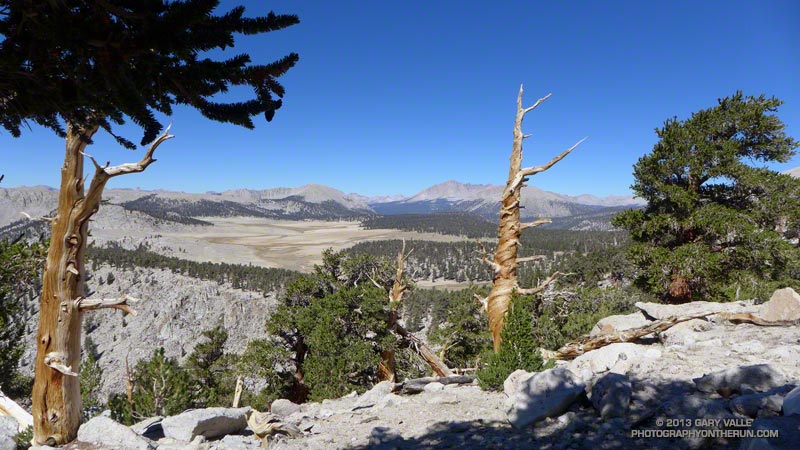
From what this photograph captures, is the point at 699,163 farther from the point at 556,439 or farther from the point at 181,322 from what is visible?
the point at 181,322

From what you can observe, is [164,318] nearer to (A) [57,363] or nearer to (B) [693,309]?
(A) [57,363]

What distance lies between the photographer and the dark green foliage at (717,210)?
566 inches

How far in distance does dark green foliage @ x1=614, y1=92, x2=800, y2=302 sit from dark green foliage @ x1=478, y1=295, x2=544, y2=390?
354 inches

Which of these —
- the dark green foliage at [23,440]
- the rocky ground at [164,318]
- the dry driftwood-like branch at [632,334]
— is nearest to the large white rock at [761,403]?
the dry driftwood-like branch at [632,334]

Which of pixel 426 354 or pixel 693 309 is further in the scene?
pixel 426 354

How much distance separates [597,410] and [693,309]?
9.20m

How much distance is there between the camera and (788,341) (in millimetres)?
8156

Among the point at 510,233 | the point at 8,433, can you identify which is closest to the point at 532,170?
the point at 510,233

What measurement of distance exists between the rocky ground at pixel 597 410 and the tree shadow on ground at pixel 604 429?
0.02 m

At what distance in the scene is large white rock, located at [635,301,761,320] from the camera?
1194cm

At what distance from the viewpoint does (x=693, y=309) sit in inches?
507

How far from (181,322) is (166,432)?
108999 mm

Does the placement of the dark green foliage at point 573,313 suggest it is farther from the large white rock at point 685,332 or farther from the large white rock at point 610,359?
the large white rock at point 610,359

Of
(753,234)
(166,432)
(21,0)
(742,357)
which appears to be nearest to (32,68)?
(21,0)
